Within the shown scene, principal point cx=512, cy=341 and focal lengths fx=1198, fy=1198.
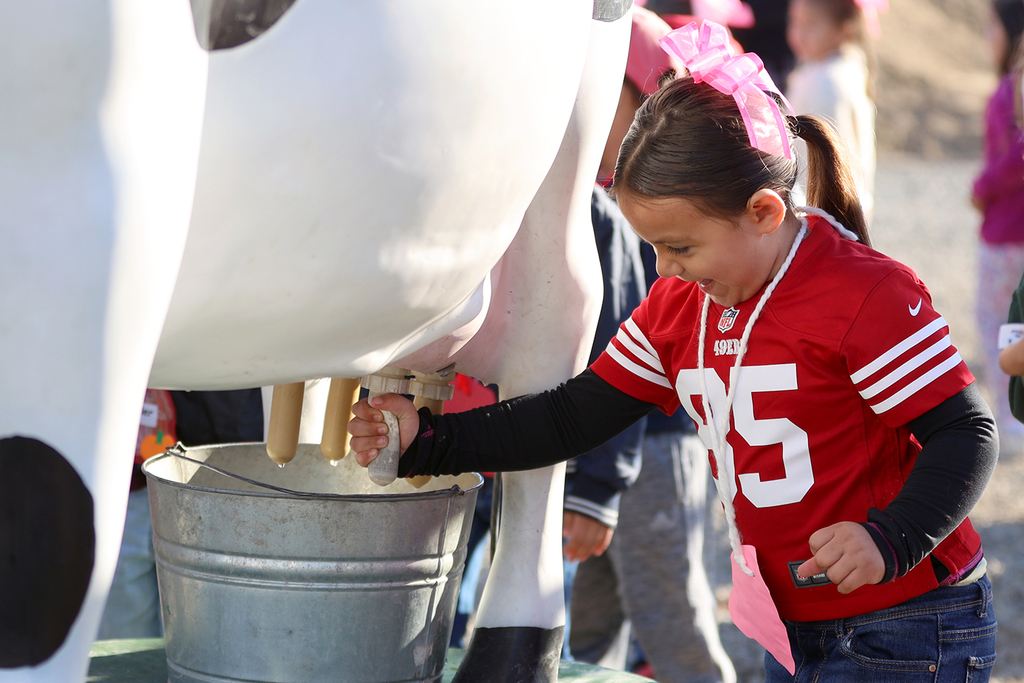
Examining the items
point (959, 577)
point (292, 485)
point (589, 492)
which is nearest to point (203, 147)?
point (292, 485)

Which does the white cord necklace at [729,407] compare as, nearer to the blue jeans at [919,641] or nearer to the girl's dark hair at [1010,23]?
the blue jeans at [919,641]

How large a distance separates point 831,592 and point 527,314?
422 mm

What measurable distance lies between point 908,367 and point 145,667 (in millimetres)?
878

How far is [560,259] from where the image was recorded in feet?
4.15

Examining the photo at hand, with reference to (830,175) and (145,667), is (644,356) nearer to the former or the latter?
(830,175)

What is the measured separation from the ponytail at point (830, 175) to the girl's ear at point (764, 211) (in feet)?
0.41

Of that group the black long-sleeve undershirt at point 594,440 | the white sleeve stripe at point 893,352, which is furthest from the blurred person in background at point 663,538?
the white sleeve stripe at point 893,352

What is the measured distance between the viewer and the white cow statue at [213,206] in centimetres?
70

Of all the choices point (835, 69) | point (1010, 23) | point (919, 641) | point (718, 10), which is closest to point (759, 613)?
point (919, 641)

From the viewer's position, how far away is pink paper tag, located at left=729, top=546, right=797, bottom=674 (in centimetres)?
108

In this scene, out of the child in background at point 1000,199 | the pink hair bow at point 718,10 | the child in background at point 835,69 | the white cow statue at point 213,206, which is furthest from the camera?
the child in background at point 1000,199

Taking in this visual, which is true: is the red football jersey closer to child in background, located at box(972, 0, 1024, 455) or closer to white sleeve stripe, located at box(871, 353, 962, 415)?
white sleeve stripe, located at box(871, 353, 962, 415)

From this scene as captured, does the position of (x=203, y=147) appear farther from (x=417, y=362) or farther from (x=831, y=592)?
(x=831, y=592)

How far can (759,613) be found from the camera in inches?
43.3
